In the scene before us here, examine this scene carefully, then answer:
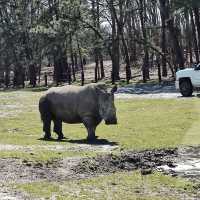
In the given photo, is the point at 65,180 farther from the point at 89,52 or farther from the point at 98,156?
the point at 89,52

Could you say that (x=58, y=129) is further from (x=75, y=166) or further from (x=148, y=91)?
(x=148, y=91)

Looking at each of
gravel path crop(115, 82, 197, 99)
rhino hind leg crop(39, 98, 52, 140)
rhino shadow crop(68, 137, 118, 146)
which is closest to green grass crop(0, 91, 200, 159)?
rhino shadow crop(68, 137, 118, 146)

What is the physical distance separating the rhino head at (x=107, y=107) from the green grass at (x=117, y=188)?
5.97 m

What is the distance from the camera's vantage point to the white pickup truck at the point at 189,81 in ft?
118

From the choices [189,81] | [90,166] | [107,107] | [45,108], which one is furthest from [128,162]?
[189,81]

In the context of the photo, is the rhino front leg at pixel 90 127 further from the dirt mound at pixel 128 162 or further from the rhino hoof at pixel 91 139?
the dirt mound at pixel 128 162

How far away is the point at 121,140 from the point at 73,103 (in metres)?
1.95

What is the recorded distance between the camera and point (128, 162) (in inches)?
538

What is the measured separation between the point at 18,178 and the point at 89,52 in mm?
55157

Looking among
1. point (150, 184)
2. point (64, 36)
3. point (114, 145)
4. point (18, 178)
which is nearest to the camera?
point (150, 184)

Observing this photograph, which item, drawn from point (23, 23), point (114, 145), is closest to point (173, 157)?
point (114, 145)

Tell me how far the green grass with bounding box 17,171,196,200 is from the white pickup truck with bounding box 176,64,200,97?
80.2ft

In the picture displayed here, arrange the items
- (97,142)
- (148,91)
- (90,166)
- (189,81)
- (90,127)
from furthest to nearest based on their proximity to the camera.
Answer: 1. (148,91)
2. (189,81)
3. (90,127)
4. (97,142)
5. (90,166)

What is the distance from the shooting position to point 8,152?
1514cm
